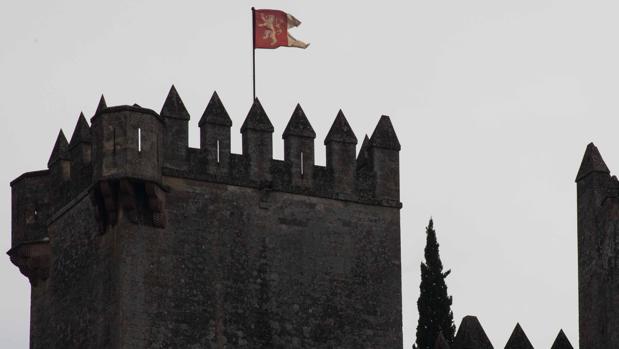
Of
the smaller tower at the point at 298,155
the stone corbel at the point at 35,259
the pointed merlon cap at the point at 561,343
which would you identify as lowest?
the pointed merlon cap at the point at 561,343

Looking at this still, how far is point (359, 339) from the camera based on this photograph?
6569 cm

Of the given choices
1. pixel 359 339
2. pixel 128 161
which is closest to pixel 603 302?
pixel 359 339

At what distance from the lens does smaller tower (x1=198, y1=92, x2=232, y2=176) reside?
215 ft

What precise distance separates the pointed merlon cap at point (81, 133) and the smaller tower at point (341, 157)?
18.2 ft

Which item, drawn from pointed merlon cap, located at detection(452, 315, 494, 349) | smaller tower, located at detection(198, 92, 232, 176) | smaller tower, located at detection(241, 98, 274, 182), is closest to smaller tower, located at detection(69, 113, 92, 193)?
smaller tower, located at detection(198, 92, 232, 176)

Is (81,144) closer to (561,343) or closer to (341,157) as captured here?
(341,157)

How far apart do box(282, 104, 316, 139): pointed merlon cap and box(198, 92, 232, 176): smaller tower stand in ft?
4.83

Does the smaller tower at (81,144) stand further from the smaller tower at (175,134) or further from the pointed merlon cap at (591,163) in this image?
the pointed merlon cap at (591,163)

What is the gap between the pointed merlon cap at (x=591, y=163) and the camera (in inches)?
2484

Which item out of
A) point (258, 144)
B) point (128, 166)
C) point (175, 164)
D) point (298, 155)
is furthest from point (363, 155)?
point (128, 166)

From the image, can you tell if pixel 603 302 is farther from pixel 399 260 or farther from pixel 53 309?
pixel 53 309

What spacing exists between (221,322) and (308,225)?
11.3 ft

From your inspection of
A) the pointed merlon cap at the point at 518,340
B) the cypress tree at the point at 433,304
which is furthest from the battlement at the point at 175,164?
the cypress tree at the point at 433,304

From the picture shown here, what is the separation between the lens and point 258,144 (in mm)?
66125
